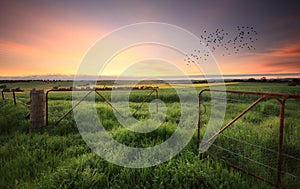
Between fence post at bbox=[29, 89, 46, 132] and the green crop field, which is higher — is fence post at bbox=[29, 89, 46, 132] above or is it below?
above

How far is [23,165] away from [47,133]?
215 centimetres

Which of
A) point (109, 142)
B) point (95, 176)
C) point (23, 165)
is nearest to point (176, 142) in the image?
point (109, 142)

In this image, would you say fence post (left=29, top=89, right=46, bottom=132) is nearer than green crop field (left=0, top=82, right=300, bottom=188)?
No

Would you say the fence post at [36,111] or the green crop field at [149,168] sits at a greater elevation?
the fence post at [36,111]

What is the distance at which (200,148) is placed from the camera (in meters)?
4.34

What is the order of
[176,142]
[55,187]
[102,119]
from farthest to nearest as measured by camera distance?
[102,119] < [176,142] < [55,187]

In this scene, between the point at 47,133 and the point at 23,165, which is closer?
the point at 23,165

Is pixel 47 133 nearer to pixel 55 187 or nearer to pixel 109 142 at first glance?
pixel 109 142

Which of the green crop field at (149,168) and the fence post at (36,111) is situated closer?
the green crop field at (149,168)

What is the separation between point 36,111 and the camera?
6188mm

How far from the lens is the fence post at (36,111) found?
6.14 metres

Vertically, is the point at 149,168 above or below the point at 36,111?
below

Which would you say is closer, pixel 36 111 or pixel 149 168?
pixel 149 168

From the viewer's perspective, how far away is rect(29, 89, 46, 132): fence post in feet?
20.1
